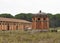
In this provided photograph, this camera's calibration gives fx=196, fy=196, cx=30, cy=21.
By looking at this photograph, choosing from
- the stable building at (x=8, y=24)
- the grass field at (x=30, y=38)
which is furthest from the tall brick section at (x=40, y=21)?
the grass field at (x=30, y=38)

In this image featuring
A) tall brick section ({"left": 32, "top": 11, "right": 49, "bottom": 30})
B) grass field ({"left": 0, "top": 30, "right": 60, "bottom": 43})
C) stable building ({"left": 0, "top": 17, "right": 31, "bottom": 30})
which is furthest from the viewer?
stable building ({"left": 0, "top": 17, "right": 31, "bottom": 30})

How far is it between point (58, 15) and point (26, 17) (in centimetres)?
1378

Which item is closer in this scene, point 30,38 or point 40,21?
point 30,38

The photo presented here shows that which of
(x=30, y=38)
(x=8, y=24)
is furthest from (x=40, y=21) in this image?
(x=30, y=38)

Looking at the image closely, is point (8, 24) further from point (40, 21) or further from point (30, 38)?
point (30, 38)

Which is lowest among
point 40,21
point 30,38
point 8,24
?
point 30,38

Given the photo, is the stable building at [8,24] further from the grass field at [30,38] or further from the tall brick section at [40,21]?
the grass field at [30,38]

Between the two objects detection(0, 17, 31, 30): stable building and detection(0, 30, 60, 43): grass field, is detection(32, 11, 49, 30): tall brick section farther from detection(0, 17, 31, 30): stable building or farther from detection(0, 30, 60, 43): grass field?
detection(0, 30, 60, 43): grass field

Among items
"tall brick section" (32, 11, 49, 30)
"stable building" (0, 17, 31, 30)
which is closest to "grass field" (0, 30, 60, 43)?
"tall brick section" (32, 11, 49, 30)

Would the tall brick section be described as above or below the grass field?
above

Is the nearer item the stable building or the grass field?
the grass field

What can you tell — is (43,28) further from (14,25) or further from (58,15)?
(58,15)

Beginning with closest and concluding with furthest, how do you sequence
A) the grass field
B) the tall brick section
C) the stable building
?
the grass field, the tall brick section, the stable building

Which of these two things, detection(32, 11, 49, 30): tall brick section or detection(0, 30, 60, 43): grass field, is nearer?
detection(0, 30, 60, 43): grass field
